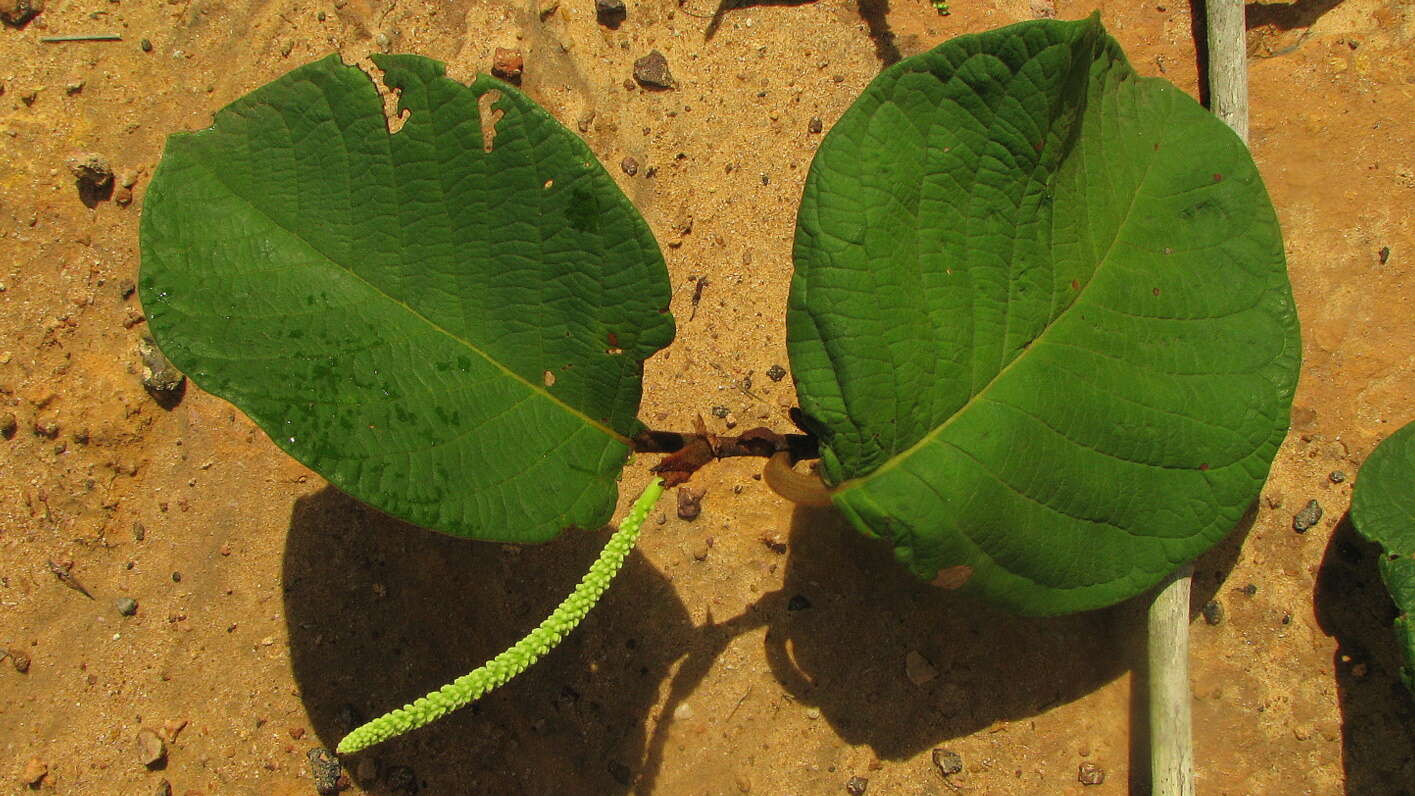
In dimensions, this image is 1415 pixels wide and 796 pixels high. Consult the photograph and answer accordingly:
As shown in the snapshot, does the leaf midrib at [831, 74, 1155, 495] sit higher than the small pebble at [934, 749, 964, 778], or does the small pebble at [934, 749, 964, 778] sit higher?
the leaf midrib at [831, 74, 1155, 495]

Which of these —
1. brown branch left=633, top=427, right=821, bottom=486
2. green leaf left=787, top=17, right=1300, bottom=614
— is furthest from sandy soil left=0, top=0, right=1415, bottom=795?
green leaf left=787, top=17, right=1300, bottom=614

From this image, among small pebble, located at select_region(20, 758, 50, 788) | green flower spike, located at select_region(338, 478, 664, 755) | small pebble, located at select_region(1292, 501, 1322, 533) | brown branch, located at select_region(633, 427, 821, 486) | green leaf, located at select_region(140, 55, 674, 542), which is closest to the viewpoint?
green flower spike, located at select_region(338, 478, 664, 755)

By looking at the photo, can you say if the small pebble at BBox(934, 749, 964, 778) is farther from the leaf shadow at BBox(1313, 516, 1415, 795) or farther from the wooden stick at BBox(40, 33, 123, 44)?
the wooden stick at BBox(40, 33, 123, 44)

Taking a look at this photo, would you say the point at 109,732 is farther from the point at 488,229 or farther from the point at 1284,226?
the point at 1284,226

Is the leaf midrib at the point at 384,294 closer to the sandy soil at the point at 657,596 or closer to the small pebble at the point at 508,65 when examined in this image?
the sandy soil at the point at 657,596

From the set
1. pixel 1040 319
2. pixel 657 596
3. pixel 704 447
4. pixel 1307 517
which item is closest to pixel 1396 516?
pixel 1307 517

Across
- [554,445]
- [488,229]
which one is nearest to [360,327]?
[488,229]

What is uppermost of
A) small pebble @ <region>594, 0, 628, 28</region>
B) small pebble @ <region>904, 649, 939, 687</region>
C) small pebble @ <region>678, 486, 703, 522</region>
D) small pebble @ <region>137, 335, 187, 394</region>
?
small pebble @ <region>594, 0, 628, 28</region>
